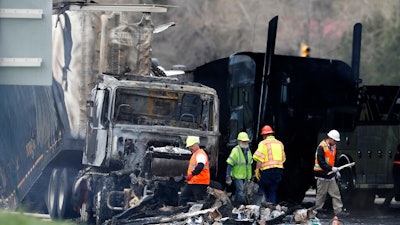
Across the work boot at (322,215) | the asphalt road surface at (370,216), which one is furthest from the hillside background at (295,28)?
the work boot at (322,215)

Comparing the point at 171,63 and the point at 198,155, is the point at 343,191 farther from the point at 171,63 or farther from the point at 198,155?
the point at 171,63

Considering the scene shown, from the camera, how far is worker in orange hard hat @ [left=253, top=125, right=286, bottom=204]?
642 inches

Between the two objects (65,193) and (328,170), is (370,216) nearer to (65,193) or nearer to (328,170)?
(328,170)

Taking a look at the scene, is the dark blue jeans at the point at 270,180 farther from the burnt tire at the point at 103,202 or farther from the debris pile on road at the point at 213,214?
the burnt tire at the point at 103,202

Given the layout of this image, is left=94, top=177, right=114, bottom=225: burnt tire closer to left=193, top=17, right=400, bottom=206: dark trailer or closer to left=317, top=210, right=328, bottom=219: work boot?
left=317, top=210, right=328, bottom=219: work boot

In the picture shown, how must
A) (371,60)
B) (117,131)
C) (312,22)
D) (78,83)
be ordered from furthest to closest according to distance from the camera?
1. (371,60)
2. (312,22)
3. (78,83)
4. (117,131)

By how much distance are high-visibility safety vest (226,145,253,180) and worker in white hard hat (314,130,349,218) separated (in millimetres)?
1113

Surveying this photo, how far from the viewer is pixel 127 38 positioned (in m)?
17.0

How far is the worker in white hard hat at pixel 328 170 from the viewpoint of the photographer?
53.6ft

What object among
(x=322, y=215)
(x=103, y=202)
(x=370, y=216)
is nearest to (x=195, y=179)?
(x=103, y=202)

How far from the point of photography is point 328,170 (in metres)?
16.4

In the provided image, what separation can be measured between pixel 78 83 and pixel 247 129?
162 inches

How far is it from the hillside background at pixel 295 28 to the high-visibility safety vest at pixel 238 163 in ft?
26.3

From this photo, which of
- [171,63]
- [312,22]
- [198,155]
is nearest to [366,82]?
[312,22]
